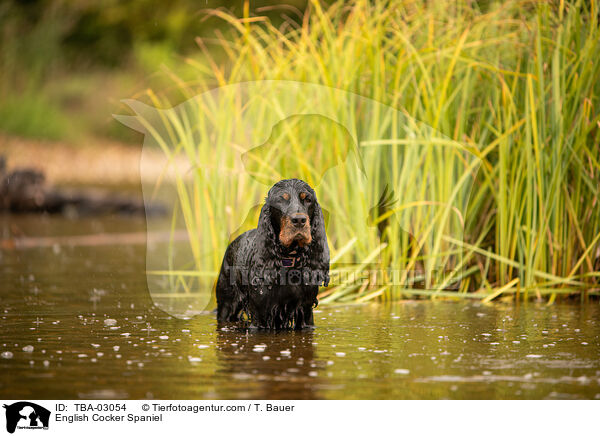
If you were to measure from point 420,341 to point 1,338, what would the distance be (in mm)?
2536

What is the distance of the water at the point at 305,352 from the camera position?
4547 millimetres

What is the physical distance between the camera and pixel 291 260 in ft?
19.1

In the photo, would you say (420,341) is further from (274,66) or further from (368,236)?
(274,66)

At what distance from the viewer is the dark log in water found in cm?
1795

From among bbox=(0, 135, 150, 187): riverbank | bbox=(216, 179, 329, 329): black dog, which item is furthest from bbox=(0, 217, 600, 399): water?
bbox=(0, 135, 150, 187): riverbank

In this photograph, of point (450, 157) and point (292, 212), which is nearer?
point (292, 212)

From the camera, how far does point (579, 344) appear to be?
5699 millimetres

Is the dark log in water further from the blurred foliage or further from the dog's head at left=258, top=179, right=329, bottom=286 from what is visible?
the dog's head at left=258, top=179, right=329, bottom=286

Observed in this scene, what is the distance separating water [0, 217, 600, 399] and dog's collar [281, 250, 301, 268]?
44cm

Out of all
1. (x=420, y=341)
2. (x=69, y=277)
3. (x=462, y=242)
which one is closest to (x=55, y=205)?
(x=69, y=277)

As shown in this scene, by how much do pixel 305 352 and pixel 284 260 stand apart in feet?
2.18

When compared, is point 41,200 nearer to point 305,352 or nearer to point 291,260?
point 291,260

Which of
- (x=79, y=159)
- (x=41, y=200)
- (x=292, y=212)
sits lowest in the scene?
(x=292, y=212)
